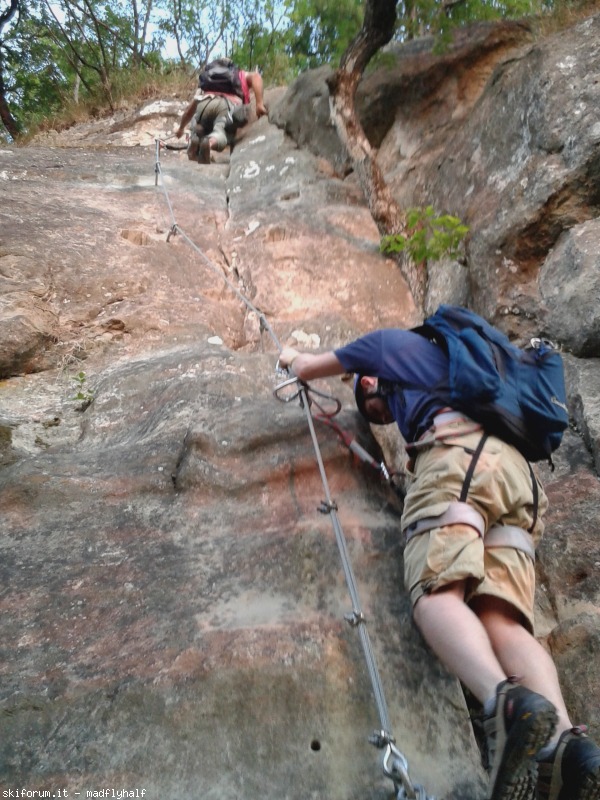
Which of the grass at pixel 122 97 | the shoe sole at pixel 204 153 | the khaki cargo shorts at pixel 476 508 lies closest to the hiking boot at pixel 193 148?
the shoe sole at pixel 204 153

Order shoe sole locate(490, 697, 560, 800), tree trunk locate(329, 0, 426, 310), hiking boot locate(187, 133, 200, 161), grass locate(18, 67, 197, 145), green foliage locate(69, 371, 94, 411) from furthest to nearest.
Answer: grass locate(18, 67, 197, 145)
hiking boot locate(187, 133, 200, 161)
tree trunk locate(329, 0, 426, 310)
green foliage locate(69, 371, 94, 411)
shoe sole locate(490, 697, 560, 800)

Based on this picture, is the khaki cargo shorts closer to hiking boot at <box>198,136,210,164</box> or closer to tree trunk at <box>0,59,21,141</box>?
hiking boot at <box>198,136,210,164</box>

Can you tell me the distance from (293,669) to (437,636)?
0.55 meters

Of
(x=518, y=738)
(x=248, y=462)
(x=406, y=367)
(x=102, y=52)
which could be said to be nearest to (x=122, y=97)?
(x=102, y=52)

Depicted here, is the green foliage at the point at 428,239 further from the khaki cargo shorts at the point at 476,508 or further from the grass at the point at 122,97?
the grass at the point at 122,97

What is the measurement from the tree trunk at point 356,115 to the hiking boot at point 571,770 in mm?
5053

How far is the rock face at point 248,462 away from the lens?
2330mm

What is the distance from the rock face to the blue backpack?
30.1 inches

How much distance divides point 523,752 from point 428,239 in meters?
5.07

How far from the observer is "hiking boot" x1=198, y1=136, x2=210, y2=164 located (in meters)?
9.88

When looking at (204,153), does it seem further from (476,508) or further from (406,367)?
(476,508)

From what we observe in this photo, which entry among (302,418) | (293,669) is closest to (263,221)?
(302,418)

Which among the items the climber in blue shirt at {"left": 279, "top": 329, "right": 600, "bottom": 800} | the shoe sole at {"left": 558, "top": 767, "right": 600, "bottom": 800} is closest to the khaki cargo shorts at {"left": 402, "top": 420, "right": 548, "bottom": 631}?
the climber in blue shirt at {"left": 279, "top": 329, "right": 600, "bottom": 800}

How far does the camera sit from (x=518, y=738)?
73.3 inches
